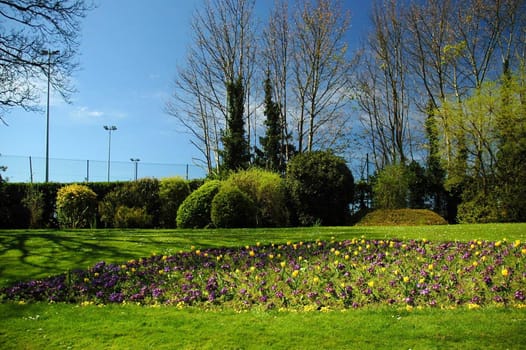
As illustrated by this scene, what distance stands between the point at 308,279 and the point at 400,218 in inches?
440

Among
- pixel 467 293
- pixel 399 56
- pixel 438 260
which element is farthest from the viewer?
pixel 399 56

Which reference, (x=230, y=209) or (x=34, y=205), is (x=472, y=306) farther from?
(x=34, y=205)

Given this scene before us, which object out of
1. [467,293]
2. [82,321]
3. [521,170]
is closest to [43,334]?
[82,321]

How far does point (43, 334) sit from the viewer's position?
4340 mm

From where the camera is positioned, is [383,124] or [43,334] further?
[383,124]

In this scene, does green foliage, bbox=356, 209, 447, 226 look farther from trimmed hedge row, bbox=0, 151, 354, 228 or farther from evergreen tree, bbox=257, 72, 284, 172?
evergreen tree, bbox=257, 72, 284, 172

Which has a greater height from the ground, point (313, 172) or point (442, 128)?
point (442, 128)

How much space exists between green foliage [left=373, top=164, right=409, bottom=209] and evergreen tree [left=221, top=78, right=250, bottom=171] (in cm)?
648

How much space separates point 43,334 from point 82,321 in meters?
0.41

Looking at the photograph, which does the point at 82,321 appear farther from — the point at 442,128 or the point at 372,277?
the point at 442,128

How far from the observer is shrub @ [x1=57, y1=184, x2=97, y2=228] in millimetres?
16781

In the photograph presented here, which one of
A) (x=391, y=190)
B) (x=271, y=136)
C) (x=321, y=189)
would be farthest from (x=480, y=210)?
(x=271, y=136)

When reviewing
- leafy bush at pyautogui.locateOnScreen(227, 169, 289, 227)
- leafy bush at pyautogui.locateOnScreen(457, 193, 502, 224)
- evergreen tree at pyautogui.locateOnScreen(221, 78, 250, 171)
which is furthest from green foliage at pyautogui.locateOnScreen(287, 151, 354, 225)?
evergreen tree at pyautogui.locateOnScreen(221, 78, 250, 171)

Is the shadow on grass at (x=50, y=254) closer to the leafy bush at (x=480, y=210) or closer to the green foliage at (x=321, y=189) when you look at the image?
the green foliage at (x=321, y=189)
